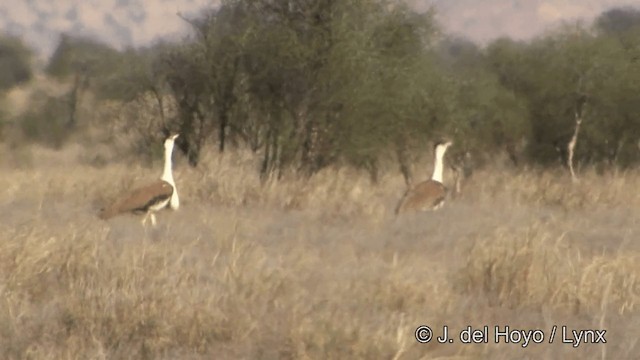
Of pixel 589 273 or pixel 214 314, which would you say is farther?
pixel 589 273

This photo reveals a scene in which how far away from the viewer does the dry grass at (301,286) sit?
220 inches

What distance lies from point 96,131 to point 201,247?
3020 cm

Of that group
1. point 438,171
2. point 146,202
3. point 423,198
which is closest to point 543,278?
point 423,198

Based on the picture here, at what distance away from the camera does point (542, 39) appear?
85.7 feet

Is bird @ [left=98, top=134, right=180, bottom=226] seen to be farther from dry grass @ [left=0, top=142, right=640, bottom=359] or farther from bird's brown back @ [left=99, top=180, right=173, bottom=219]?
dry grass @ [left=0, top=142, right=640, bottom=359]

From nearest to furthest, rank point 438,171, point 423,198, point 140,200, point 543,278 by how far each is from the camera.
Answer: point 543,278, point 140,200, point 423,198, point 438,171

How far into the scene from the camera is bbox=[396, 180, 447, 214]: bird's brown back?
38.1ft

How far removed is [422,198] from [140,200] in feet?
10.5

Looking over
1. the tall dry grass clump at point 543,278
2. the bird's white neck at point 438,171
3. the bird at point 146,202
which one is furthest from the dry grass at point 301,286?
the bird's white neck at point 438,171

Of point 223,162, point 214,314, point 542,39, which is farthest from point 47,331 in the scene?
point 542,39

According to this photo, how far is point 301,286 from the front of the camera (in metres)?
7.13

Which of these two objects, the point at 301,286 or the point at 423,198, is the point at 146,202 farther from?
the point at 301,286

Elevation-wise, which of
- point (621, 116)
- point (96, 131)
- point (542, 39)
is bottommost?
point (96, 131)

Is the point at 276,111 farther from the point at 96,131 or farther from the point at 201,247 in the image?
the point at 96,131
